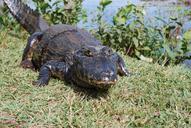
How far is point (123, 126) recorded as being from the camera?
3146mm

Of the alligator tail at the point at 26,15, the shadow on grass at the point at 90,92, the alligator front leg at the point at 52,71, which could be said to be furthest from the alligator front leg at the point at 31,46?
the shadow on grass at the point at 90,92

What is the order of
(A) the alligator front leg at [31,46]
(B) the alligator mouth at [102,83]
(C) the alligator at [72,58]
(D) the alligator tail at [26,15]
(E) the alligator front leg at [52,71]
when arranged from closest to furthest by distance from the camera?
(B) the alligator mouth at [102,83] < (C) the alligator at [72,58] < (E) the alligator front leg at [52,71] < (A) the alligator front leg at [31,46] < (D) the alligator tail at [26,15]

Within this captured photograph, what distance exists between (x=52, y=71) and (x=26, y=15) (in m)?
2.06

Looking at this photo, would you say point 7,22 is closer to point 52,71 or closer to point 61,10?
point 61,10

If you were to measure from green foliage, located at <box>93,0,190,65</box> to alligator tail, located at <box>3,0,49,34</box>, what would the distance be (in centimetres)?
105

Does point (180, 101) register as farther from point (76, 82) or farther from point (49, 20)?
point (49, 20)

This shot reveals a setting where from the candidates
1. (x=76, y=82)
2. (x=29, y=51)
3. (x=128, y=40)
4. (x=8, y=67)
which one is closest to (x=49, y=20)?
(x=128, y=40)

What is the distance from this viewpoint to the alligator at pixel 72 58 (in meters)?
3.46

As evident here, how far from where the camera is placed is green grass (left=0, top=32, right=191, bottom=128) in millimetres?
3133

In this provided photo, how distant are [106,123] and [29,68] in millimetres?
1570

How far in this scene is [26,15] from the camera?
5918 mm

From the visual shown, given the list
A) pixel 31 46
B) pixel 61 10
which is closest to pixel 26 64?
pixel 31 46

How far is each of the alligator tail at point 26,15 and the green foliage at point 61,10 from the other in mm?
742

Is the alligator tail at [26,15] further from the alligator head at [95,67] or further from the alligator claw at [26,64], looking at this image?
the alligator head at [95,67]
